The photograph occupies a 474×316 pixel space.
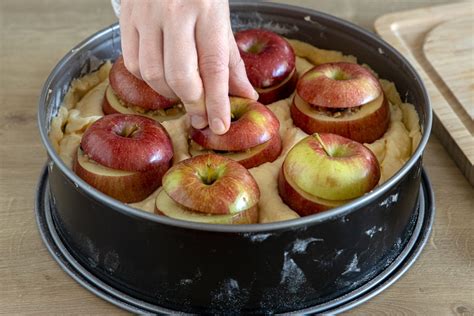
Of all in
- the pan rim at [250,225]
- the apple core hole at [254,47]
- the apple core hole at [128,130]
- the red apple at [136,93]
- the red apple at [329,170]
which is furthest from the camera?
the apple core hole at [254,47]

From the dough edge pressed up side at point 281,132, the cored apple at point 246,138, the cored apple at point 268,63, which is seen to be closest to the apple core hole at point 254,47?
the cored apple at point 268,63

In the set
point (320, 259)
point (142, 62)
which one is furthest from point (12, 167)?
point (320, 259)

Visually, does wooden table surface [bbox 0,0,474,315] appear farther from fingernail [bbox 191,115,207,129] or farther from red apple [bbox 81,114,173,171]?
fingernail [bbox 191,115,207,129]

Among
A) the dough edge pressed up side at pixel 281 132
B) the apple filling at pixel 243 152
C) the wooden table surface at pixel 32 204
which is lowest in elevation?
the wooden table surface at pixel 32 204

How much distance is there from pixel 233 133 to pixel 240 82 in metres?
0.11

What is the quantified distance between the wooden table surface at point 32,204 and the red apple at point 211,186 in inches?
9.9

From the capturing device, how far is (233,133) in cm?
137

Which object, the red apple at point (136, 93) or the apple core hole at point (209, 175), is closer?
the apple core hole at point (209, 175)

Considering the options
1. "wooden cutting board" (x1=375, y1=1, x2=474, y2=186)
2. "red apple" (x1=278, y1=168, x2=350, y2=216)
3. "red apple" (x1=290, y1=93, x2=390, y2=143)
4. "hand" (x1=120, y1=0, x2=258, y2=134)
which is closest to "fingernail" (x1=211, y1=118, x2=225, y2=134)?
"hand" (x1=120, y1=0, x2=258, y2=134)

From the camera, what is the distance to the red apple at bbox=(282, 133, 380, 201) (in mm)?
1277

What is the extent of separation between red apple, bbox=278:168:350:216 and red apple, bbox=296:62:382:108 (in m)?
0.21

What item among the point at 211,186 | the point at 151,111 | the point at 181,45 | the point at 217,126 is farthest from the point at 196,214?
the point at 151,111

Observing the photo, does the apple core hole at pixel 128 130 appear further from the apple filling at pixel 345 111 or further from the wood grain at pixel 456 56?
the wood grain at pixel 456 56

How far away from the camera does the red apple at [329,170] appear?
1.28 m
